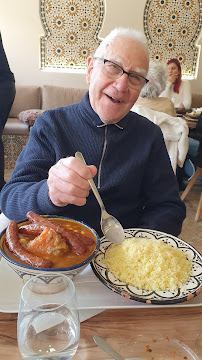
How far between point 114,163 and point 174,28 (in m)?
5.61

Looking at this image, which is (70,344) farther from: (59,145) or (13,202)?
(59,145)

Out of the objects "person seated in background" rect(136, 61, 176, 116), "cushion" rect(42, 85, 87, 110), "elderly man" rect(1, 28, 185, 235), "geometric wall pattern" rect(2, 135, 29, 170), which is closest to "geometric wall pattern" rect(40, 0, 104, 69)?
"cushion" rect(42, 85, 87, 110)

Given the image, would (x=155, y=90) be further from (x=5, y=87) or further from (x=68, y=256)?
(x=68, y=256)

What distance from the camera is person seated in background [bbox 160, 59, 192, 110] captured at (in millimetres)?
5473

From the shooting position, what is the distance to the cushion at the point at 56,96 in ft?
18.4

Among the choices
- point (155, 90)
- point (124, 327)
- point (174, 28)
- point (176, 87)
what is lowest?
point (176, 87)

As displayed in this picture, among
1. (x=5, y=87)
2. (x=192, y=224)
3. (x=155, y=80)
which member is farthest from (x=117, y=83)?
(x=192, y=224)

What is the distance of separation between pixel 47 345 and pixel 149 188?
38.4 inches

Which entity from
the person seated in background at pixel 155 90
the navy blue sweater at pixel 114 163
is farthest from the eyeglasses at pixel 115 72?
the person seated in background at pixel 155 90

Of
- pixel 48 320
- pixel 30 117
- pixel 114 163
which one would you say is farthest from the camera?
pixel 30 117

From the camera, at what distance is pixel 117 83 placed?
121cm

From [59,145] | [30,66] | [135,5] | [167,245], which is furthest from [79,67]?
[167,245]

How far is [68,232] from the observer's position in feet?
2.56

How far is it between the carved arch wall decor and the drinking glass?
6.13 metres
